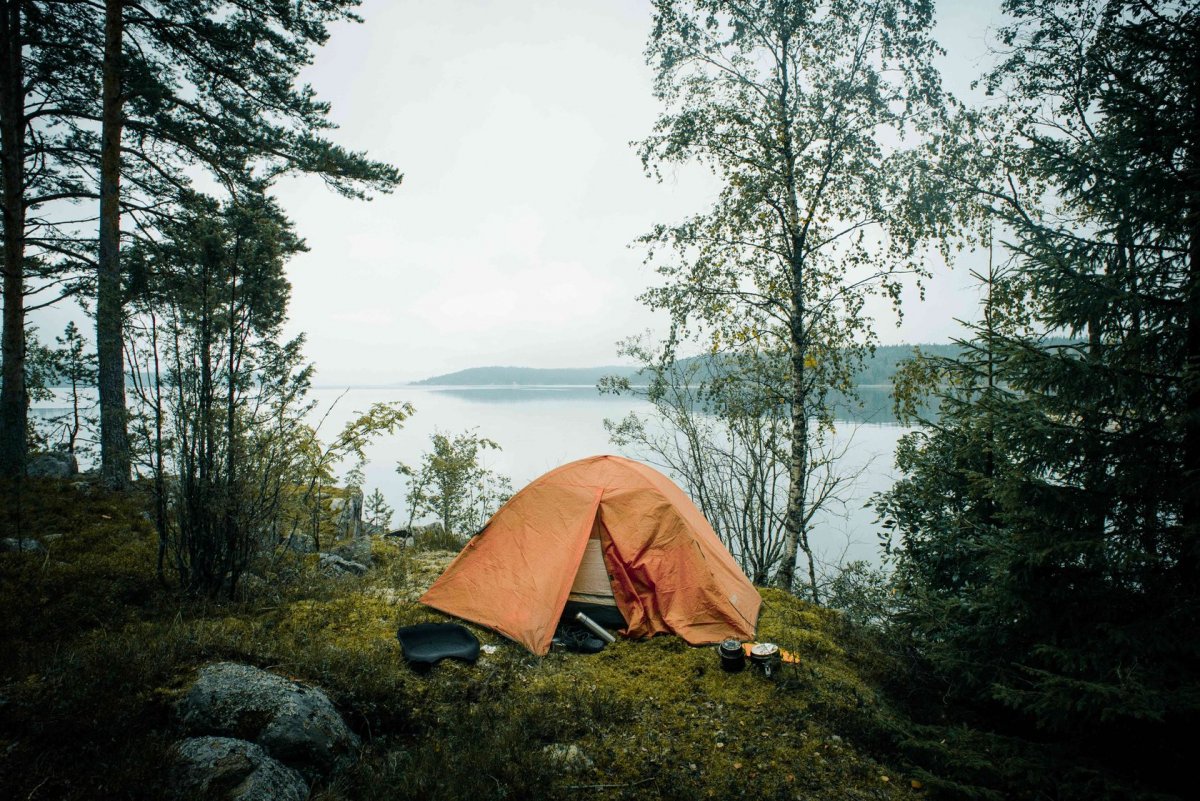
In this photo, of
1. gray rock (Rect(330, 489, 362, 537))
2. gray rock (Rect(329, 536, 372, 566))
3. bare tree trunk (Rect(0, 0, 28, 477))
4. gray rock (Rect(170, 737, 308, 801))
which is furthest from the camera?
gray rock (Rect(330, 489, 362, 537))

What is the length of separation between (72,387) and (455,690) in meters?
17.6

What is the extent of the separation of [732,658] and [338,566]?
5.36 m

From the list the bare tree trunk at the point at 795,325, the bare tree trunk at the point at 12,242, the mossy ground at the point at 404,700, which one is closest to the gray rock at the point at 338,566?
the mossy ground at the point at 404,700

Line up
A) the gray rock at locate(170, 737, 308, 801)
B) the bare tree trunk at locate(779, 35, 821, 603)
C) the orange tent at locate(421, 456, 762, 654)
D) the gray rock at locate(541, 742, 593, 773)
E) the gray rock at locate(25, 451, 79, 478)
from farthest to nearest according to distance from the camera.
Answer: the gray rock at locate(25, 451, 79, 478), the bare tree trunk at locate(779, 35, 821, 603), the orange tent at locate(421, 456, 762, 654), the gray rock at locate(541, 742, 593, 773), the gray rock at locate(170, 737, 308, 801)

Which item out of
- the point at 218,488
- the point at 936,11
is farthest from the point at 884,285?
the point at 218,488

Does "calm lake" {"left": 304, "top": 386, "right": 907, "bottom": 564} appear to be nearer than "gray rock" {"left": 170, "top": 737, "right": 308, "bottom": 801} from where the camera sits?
No

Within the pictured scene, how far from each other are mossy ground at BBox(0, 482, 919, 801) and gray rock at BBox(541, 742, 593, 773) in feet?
0.08

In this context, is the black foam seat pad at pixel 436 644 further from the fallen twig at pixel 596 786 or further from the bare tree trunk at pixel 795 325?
the bare tree trunk at pixel 795 325

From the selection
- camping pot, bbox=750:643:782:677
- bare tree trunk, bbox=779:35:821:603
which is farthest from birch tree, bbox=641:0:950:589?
camping pot, bbox=750:643:782:677

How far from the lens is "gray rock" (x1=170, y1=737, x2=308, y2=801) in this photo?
8.35 ft

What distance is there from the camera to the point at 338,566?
7207mm

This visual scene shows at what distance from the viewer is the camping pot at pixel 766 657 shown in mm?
4836

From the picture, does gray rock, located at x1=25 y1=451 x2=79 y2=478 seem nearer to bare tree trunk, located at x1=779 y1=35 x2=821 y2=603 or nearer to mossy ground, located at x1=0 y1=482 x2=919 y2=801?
mossy ground, located at x1=0 y1=482 x2=919 y2=801

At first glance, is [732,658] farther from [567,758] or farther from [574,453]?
[574,453]
